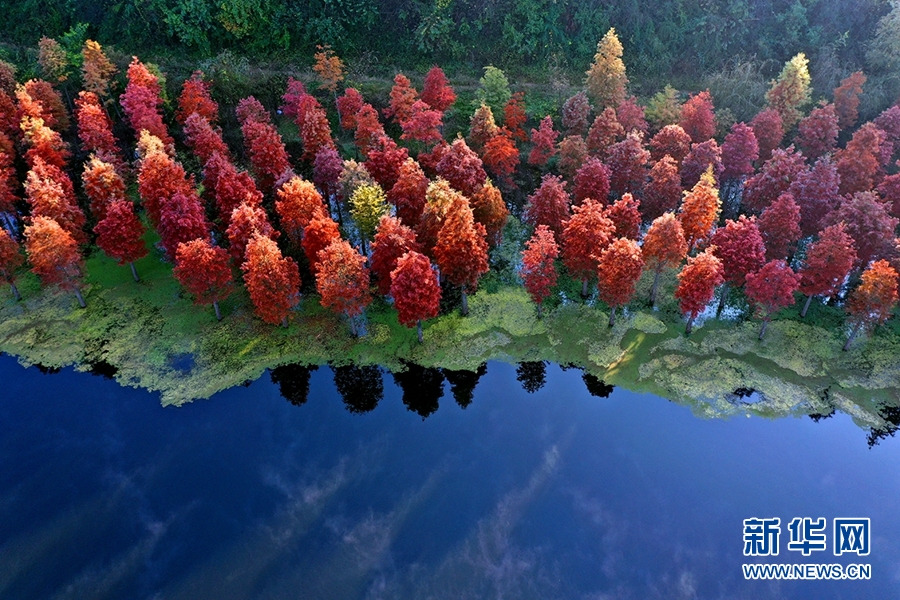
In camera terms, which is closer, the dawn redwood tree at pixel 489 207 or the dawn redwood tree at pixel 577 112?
the dawn redwood tree at pixel 489 207

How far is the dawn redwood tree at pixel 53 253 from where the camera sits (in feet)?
216

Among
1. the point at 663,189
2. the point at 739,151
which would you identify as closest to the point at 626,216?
the point at 663,189

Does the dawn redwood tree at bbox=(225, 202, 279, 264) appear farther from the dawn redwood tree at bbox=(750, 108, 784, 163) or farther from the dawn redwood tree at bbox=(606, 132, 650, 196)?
the dawn redwood tree at bbox=(750, 108, 784, 163)

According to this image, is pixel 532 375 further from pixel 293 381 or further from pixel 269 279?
pixel 269 279

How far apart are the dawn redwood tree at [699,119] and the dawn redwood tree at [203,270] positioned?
64152 mm

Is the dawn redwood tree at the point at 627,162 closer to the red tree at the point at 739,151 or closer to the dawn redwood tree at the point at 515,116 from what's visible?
the red tree at the point at 739,151

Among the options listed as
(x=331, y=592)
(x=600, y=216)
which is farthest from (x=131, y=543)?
(x=600, y=216)

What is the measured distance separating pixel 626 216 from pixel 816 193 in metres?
21.9

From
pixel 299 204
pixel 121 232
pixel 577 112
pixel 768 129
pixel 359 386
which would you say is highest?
pixel 577 112

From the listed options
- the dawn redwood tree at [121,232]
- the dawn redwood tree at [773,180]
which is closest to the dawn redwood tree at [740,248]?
the dawn redwood tree at [773,180]

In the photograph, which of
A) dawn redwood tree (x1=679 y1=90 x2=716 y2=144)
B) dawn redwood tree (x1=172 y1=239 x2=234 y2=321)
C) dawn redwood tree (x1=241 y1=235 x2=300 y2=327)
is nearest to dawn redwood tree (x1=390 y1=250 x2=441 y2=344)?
dawn redwood tree (x1=241 y1=235 x2=300 y2=327)

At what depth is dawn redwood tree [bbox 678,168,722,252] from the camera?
220 feet

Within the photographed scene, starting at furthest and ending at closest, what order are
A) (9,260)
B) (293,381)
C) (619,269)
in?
1. (9,260)
2. (293,381)
3. (619,269)

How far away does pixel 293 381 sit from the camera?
64375mm
